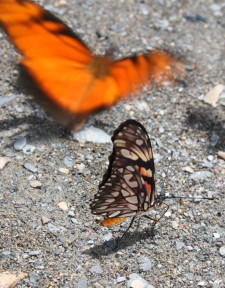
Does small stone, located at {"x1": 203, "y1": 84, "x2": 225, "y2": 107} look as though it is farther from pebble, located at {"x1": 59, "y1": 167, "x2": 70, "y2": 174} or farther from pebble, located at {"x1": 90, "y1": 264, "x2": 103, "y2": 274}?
pebble, located at {"x1": 90, "y1": 264, "x2": 103, "y2": 274}

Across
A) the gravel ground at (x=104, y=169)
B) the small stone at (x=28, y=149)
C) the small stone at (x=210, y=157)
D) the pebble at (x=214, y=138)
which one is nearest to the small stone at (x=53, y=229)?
the gravel ground at (x=104, y=169)

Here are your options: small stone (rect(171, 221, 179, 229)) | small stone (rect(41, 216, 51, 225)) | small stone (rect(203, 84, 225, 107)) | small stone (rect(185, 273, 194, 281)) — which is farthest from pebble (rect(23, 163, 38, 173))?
small stone (rect(203, 84, 225, 107))

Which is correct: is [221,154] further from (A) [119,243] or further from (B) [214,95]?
(A) [119,243]

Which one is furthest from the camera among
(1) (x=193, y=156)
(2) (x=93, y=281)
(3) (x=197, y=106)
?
(3) (x=197, y=106)

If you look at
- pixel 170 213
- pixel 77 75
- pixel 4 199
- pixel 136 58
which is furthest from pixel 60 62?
pixel 170 213

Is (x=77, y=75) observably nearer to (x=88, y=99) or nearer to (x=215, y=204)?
(x=88, y=99)

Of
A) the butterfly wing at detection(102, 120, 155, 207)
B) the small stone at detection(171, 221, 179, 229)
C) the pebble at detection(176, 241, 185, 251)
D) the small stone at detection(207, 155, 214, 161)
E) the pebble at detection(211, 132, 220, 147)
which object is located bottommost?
the small stone at detection(171, 221, 179, 229)

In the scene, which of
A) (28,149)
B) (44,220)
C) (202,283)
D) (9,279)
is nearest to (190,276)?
(202,283)
